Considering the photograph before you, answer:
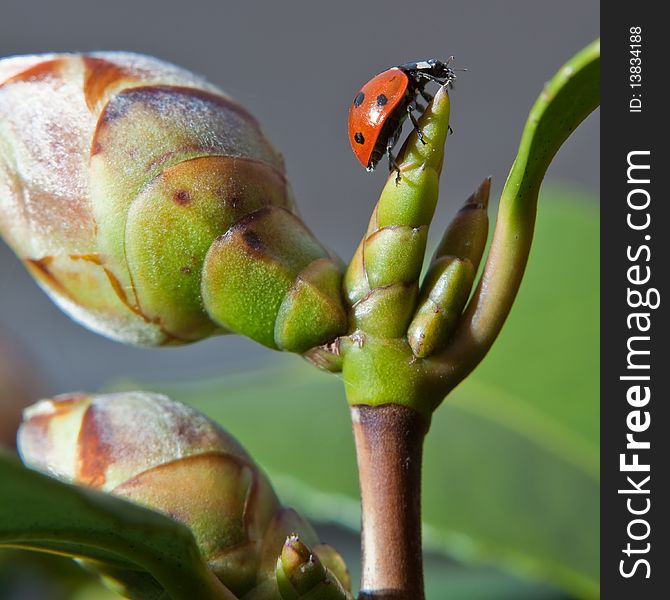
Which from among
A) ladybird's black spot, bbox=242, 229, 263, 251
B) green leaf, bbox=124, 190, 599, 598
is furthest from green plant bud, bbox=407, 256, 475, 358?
green leaf, bbox=124, 190, 599, 598

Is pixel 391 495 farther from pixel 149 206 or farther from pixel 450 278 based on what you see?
pixel 149 206

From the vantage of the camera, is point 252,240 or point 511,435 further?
point 511,435

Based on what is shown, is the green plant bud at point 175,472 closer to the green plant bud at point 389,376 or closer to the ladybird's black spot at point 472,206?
the green plant bud at point 389,376

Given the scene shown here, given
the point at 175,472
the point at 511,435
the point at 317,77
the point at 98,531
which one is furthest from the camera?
the point at 317,77

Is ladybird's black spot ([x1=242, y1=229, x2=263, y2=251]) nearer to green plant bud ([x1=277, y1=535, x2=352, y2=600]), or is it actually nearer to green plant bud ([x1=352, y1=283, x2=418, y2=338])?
green plant bud ([x1=352, y1=283, x2=418, y2=338])

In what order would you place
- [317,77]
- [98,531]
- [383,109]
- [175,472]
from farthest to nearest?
[317,77], [383,109], [175,472], [98,531]

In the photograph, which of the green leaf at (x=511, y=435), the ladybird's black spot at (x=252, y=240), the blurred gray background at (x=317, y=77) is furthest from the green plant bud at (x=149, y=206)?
the blurred gray background at (x=317, y=77)

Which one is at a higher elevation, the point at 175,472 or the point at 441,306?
the point at 441,306

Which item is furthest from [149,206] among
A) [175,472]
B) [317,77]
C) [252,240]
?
[317,77]
